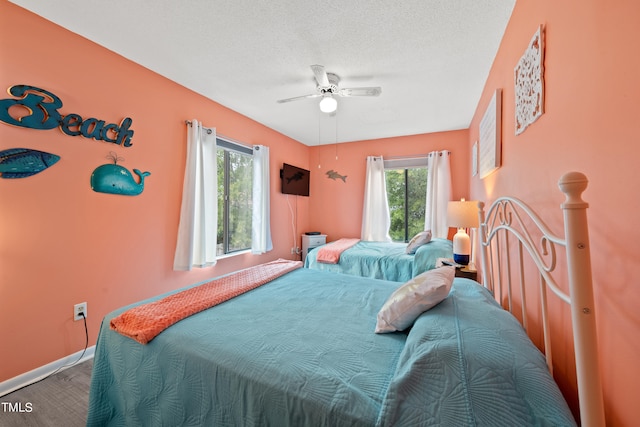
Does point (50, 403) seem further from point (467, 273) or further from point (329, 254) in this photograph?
point (467, 273)

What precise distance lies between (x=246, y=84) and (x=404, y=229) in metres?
3.48

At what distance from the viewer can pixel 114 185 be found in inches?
82.0

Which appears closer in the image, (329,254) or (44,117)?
(44,117)

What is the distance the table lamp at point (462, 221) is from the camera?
233 centimetres

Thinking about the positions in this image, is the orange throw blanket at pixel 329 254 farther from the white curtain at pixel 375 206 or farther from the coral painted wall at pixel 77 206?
the coral painted wall at pixel 77 206

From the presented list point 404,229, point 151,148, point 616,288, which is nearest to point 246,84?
point 151,148

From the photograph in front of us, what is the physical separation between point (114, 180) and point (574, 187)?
2.81 m

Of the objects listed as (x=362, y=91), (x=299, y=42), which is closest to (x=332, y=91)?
(x=362, y=91)

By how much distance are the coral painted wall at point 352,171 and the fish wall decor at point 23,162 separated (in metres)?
3.80

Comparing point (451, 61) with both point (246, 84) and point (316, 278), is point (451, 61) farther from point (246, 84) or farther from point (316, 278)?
point (316, 278)

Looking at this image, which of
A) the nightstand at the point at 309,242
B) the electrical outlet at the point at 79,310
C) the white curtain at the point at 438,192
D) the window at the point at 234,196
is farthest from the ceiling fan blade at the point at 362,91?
the electrical outlet at the point at 79,310

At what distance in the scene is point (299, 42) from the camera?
1914 mm

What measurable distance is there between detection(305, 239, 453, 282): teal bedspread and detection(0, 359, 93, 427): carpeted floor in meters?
2.39

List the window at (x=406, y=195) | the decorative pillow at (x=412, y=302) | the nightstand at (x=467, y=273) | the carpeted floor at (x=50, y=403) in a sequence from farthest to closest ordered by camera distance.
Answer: the window at (x=406, y=195) → the nightstand at (x=467, y=273) → the carpeted floor at (x=50, y=403) → the decorative pillow at (x=412, y=302)
